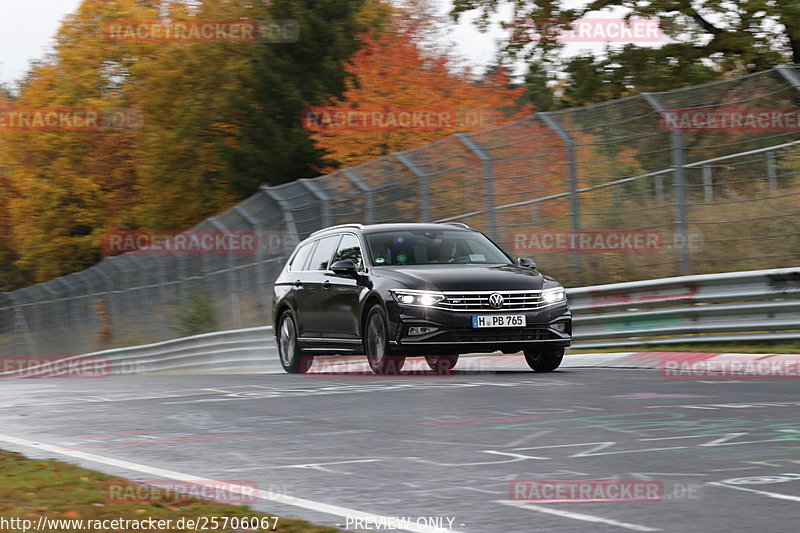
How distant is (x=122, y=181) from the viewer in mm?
64500

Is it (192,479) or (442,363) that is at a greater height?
(192,479)

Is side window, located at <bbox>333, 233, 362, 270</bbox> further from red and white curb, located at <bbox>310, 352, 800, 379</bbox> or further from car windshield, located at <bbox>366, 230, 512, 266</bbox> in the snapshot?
red and white curb, located at <bbox>310, 352, 800, 379</bbox>

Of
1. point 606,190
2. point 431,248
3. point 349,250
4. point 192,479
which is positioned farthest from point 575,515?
point 606,190

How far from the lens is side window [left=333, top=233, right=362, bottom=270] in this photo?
1507cm

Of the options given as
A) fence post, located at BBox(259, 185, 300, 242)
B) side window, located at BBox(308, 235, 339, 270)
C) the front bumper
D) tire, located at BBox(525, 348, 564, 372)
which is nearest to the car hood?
the front bumper

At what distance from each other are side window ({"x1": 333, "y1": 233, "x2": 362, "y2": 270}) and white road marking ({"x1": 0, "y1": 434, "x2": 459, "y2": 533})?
638 centimetres

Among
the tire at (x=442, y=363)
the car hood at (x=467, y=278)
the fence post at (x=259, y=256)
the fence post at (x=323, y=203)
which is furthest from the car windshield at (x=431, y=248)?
the fence post at (x=259, y=256)

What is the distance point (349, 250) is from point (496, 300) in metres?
2.58

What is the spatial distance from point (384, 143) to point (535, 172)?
2207 centimetres

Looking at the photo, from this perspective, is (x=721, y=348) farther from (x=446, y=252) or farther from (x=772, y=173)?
(x=446, y=252)

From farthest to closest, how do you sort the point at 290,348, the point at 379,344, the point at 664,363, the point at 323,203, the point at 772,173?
the point at 323,203, the point at 290,348, the point at 772,173, the point at 664,363, the point at 379,344

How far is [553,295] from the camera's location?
45.3ft

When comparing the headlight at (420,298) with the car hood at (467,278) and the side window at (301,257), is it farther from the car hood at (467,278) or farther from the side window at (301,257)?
the side window at (301,257)

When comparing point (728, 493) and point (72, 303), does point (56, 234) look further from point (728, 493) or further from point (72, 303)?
point (728, 493)
